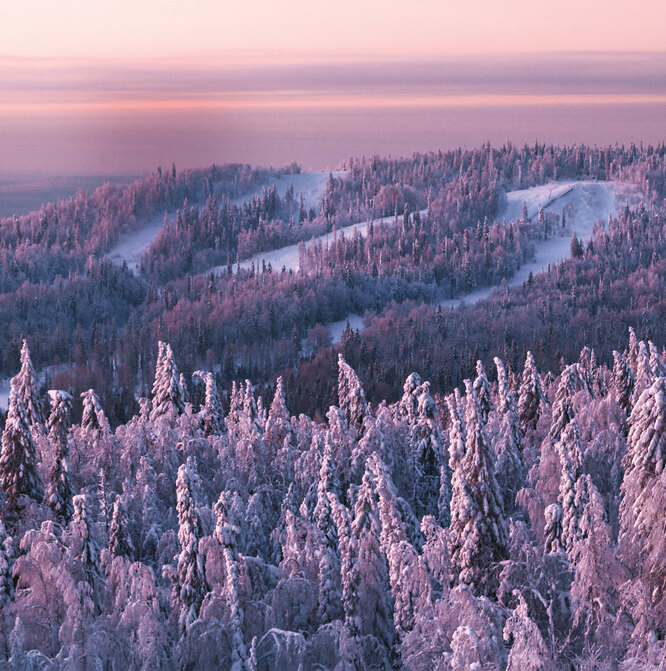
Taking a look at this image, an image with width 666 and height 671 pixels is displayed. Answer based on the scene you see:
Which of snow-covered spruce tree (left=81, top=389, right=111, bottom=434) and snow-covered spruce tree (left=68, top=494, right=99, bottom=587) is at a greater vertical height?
snow-covered spruce tree (left=68, top=494, right=99, bottom=587)

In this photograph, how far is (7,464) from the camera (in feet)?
135

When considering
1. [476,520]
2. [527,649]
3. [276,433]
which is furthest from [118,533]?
[276,433]

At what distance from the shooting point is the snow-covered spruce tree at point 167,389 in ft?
199

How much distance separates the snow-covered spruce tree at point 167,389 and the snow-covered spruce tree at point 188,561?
91.0ft

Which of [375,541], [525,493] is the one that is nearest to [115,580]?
[375,541]

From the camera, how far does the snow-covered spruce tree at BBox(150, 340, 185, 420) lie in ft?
199

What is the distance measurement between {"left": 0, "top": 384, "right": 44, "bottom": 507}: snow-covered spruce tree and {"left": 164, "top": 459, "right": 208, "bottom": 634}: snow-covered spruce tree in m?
11.8

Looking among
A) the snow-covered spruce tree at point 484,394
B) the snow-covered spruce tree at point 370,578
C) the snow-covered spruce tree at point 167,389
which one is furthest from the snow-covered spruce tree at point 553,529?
the snow-covered spruce tree at point 167,389

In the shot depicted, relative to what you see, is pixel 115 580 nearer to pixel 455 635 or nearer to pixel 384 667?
pixel 384 667

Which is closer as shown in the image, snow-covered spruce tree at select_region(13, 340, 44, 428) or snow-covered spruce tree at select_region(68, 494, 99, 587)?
snow-covered spruce tree at select_region(68, 494, 99, 587)

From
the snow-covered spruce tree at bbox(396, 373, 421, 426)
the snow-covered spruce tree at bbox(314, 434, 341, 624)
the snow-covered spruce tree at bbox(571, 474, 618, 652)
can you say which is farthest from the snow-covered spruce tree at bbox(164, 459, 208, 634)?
the snow-covered spruce tree at bbox(396, 373, 421, 426)

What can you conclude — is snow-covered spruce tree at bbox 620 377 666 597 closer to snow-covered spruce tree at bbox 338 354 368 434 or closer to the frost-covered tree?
the frost-covered tree

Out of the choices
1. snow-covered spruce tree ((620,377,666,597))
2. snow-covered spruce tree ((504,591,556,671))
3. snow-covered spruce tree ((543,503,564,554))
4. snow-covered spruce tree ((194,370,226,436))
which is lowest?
snow-covered spruce tree ((194,370,226,436))

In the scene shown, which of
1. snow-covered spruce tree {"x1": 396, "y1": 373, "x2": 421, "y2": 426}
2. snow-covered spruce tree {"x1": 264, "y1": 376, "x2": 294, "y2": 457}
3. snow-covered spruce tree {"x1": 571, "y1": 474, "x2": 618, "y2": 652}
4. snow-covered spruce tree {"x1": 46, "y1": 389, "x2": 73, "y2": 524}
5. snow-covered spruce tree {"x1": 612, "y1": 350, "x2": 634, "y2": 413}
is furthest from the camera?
snow-covered spruce tree {"x1": 612, "y1": 350, "x2": 634, "y2": 413}
